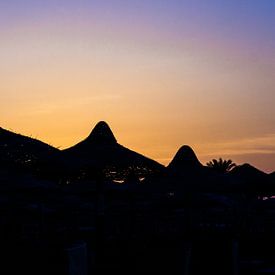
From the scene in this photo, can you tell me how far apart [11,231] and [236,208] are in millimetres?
11863

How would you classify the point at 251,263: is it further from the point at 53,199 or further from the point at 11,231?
the point at 11,231

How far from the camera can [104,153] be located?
55.0 ft

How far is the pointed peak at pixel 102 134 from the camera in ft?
56.1

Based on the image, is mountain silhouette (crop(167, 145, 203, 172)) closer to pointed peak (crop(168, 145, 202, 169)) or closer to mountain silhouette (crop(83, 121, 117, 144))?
pointed peak (crop(168, 145, 202, 169))

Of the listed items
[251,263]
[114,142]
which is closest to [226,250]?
[251,263]

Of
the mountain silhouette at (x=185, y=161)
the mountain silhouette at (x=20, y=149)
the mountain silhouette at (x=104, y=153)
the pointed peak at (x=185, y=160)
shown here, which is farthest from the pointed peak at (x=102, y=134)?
the pointed peak at (x=185, y=160)

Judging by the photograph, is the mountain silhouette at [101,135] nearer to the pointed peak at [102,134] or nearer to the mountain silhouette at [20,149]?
the pointed peak at [102,134]

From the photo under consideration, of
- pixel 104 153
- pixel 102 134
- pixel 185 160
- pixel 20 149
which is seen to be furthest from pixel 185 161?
pixel 20 149

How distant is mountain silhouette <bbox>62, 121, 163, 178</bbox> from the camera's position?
16.6 m

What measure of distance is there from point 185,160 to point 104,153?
6.32 metres

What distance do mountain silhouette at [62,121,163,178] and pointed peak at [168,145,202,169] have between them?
472 cm

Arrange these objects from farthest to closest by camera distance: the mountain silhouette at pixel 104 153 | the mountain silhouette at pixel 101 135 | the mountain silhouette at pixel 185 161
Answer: the mountain silhouette at pixel 185 161, the mountain silhouette at pixel 101 135, the mountain silhouette at pixel 104 153

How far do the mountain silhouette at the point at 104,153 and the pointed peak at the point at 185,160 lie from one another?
4721 millimetres

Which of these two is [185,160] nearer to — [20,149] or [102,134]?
[102,134]
